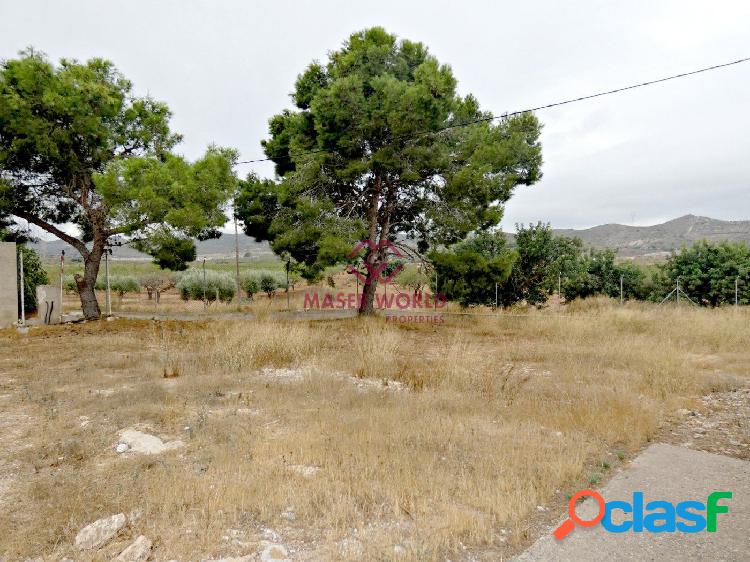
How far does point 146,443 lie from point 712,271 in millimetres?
21622

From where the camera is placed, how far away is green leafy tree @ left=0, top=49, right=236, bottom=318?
1191 centimetres

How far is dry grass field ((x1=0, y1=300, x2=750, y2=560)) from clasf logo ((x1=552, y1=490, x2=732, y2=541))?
11.1 inches

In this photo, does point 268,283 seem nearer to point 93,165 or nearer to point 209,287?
point 209,287

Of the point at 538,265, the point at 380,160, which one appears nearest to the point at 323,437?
the point at 380,160

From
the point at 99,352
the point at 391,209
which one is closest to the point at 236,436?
the point at 99,352

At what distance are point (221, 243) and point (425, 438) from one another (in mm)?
119845

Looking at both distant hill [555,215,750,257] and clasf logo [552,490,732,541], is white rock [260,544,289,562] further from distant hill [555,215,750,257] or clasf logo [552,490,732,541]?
distant hill [555,215,750,257]

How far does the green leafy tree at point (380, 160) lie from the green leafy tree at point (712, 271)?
353 inches

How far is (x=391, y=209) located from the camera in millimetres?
15180

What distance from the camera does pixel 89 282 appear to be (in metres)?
14.3

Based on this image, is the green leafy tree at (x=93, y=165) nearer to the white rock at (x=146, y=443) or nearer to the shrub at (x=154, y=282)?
the white rock at (x=146, y=443)

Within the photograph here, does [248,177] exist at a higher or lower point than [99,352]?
higher

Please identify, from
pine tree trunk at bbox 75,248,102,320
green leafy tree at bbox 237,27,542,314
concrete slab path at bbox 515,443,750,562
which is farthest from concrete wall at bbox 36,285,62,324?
concrete slab path at bbox 515,443,750,562

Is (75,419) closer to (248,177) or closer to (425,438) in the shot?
(425,438)
